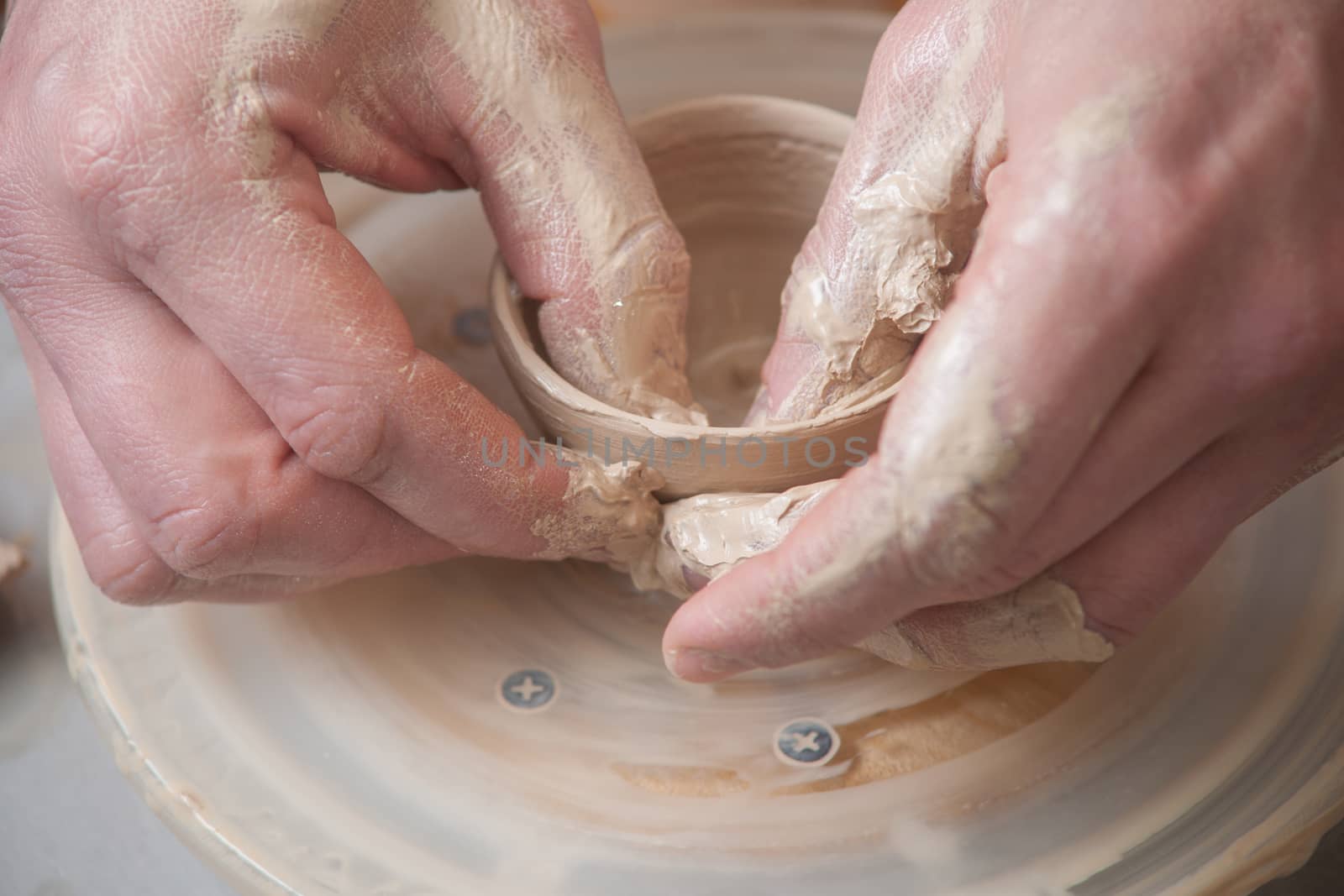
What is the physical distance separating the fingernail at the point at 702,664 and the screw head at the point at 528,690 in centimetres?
24

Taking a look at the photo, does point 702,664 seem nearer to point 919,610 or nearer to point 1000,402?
point 919,610

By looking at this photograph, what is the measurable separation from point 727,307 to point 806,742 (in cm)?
63

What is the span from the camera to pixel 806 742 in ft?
3.50

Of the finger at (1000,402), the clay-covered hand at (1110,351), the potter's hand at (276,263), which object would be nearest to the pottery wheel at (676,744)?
the potter's hand at (276,263)

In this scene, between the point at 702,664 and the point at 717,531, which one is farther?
the point at 717,531

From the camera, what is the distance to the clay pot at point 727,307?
1.04 metres

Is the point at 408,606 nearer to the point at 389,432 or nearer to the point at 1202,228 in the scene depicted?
the point at 389,432

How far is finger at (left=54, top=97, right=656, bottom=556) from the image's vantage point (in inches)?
36.9

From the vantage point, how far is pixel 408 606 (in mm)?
1188

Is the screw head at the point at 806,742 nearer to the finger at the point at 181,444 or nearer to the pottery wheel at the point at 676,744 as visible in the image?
the pottery wheel at the point at 676,744

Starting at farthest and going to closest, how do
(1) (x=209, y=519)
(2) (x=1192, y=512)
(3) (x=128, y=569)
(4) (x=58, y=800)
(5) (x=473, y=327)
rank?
(5) (x=473, y=327) < (4) (x=58, y=800) < (3) (x=128, y=569) < (1) (x=209, y=519) < (2) (x=1192, y=512)

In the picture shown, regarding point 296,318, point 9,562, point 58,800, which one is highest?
point 296,318

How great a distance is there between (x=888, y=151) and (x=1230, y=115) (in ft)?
1.16

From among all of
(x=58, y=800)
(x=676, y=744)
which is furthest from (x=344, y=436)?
(x=58, y=800)
